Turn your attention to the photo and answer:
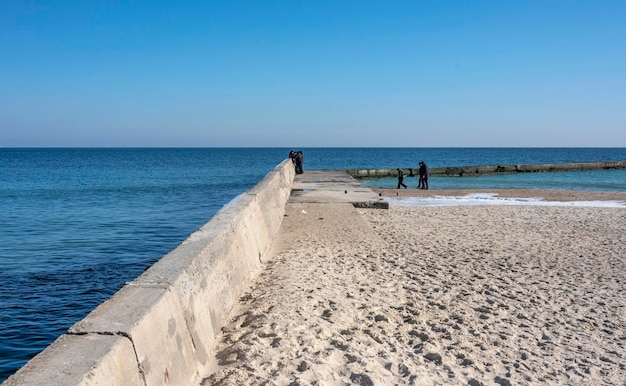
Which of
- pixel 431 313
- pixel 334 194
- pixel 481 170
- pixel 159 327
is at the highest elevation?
pixel 159 327

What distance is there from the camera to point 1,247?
13.0 m

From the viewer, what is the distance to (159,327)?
12.1ft

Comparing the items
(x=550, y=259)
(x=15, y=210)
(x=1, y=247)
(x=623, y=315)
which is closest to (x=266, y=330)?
(x=623, y=315)

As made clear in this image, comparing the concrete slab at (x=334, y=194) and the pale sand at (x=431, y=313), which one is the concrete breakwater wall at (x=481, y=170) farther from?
the pale sand at (x=431, y=313)

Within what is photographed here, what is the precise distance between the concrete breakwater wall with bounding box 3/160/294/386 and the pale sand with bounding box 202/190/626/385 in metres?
0.29

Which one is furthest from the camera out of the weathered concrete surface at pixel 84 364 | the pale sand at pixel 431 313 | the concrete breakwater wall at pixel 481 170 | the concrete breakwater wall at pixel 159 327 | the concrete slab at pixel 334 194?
the concrete breakwater wall at pixel 481 170

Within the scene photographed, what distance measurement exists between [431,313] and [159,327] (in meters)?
3.14

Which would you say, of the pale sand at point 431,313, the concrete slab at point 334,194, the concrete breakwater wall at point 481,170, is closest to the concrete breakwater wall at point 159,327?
the pale sand at point 431,313

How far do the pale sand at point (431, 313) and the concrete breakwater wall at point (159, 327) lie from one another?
29cm

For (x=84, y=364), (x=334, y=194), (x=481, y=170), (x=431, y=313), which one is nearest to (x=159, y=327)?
(x=84, y=364)

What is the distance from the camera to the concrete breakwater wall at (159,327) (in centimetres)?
288

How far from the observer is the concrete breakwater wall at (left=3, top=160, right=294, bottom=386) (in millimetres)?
2881

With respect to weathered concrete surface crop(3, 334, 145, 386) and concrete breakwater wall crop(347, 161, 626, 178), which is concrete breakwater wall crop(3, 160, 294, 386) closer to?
weathered concrete surface crop(3, 334, 145, 386)

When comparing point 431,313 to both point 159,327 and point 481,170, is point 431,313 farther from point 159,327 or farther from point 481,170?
point 481,170
